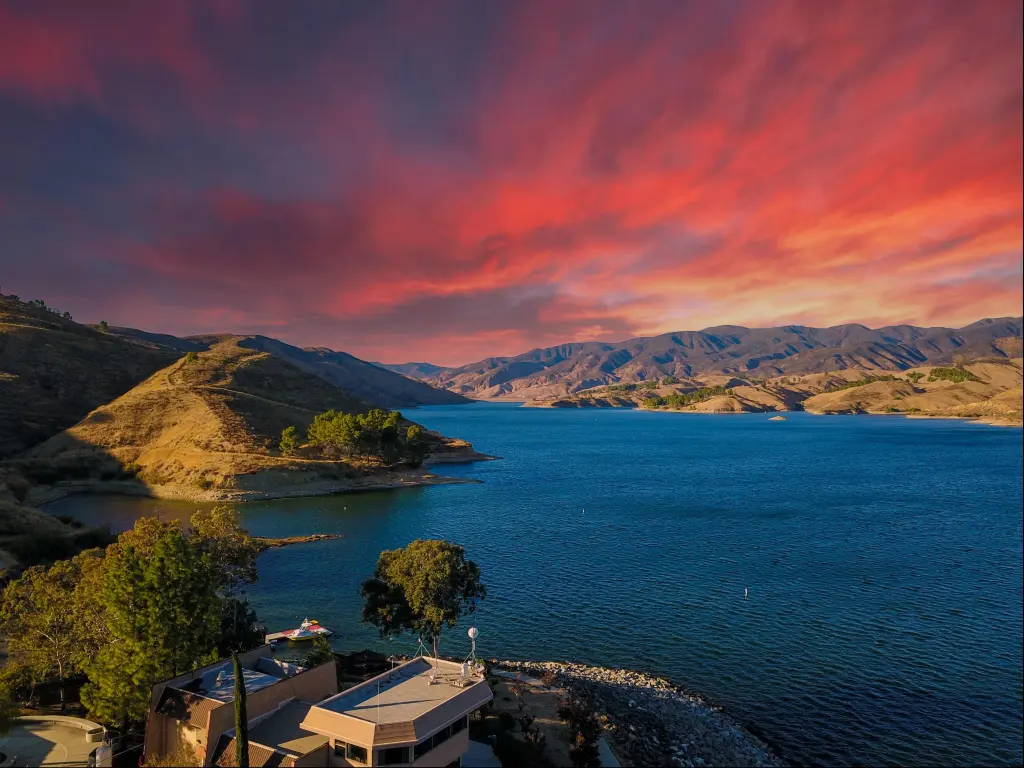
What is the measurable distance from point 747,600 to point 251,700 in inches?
2169

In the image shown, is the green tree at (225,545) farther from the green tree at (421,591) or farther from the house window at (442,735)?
the house window at (442,735)

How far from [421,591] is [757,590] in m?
45.4

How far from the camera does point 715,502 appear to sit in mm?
119312

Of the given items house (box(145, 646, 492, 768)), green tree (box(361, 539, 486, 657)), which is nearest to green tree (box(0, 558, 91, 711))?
house (box(145, 646, 492, 768))

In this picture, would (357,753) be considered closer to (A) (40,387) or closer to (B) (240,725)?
(B) (240,725)

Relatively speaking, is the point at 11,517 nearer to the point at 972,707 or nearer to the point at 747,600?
the point at 747,600

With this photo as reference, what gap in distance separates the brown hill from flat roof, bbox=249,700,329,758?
105577mm

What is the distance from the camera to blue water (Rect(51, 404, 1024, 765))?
42.9 metres

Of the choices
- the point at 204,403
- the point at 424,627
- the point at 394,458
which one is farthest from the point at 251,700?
the point at 204,403

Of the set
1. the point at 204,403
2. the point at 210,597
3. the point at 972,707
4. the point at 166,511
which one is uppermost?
the point at 204,403

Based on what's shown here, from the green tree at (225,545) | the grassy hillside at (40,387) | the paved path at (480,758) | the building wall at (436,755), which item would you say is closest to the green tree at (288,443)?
the grassy hillside at (40,387)

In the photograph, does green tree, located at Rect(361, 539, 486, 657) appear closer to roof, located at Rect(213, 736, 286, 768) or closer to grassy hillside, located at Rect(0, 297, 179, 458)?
roof, located at Rect(213, 736, 286, 768)

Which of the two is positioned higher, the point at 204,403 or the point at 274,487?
the point at 204,403

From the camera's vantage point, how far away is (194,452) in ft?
459
